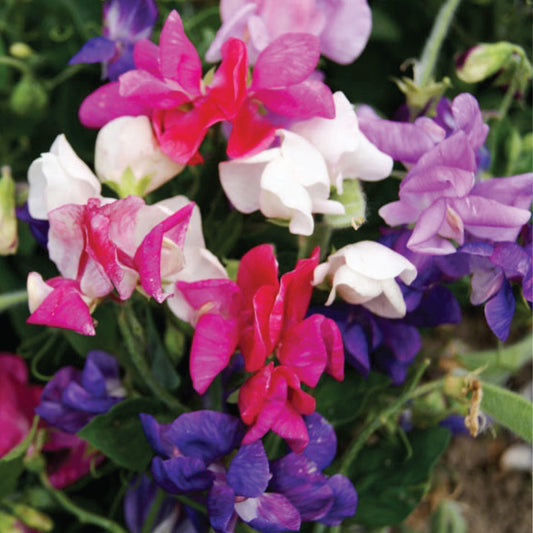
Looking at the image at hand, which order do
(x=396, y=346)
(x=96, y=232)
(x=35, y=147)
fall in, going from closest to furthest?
(x=96, y=232) < (x=396, y=346) < (x=35, y=147)

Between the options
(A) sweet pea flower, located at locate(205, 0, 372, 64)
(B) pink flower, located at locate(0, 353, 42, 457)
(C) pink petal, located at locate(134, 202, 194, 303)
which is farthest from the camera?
(B) pink flower, located at locate(0, 353, 42, 457)

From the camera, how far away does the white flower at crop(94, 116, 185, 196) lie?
0.49m

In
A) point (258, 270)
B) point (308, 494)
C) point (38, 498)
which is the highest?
point (258, 270)

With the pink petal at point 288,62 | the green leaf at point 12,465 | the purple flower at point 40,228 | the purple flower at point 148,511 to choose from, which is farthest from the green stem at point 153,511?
the pink petal at point 288,62

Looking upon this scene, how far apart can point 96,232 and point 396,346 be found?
0.23 m

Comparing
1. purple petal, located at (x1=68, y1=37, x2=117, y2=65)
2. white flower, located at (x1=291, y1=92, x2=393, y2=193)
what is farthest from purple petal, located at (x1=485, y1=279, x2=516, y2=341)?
purple petal, located at (x1=68, y1=37, x2=117, y2=65)

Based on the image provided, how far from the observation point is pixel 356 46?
58 centimetres

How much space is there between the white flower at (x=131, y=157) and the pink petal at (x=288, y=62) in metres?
0.08

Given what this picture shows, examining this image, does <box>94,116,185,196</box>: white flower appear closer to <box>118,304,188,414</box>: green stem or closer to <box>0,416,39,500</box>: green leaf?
<box>118,304,188,414</box>: green stem

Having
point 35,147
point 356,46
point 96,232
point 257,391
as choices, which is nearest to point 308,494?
point 257,391

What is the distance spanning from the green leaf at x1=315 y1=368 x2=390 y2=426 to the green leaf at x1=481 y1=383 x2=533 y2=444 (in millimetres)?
75

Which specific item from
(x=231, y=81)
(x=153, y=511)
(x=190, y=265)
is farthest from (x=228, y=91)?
(x=153, y=511)

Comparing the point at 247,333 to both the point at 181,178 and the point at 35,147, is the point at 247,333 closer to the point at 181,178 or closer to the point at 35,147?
the point at 181,178

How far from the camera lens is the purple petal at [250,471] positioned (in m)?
0.47
